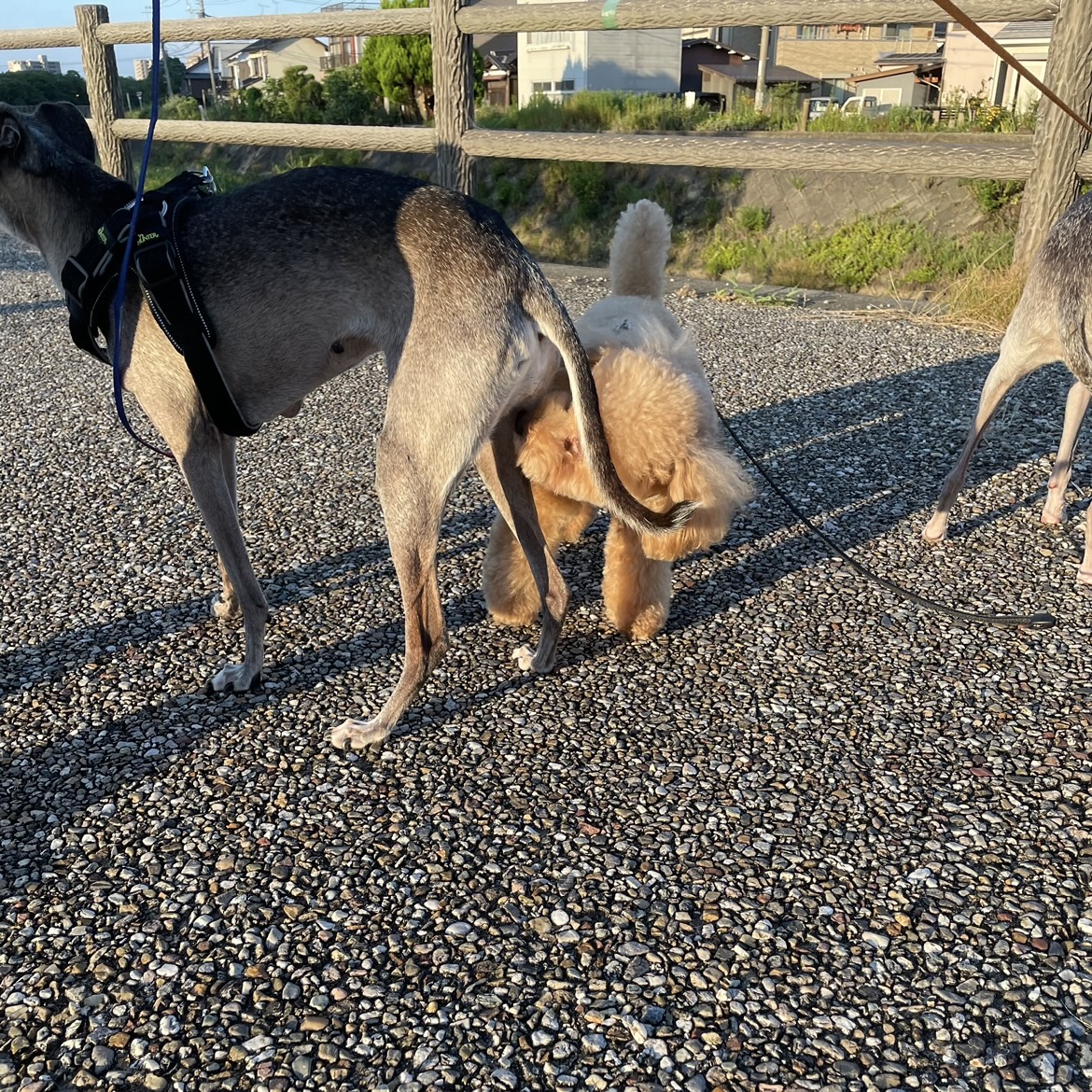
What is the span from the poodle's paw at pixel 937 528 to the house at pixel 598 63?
30.3 meters

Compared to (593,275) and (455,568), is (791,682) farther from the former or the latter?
(593,275)

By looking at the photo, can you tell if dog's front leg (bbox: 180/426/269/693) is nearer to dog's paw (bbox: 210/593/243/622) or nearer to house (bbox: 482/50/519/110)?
dog's paw (bbox: 210/593/243/622)

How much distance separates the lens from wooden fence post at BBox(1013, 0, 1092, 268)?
602cm

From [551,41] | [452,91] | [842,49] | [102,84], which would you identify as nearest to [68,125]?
[452,91]

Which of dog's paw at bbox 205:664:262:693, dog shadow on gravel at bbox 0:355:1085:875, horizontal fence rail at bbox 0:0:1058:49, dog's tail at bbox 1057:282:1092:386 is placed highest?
horizontal fence rail at bbox 0:0:1058:49

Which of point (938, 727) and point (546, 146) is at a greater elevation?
point (546, 146)

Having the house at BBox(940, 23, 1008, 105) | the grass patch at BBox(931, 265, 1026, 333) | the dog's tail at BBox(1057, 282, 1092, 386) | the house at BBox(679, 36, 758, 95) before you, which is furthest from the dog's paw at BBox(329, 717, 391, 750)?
the house at BBox(679, 36, 758, 95)

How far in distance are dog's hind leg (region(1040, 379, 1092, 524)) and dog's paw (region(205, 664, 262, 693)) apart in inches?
136

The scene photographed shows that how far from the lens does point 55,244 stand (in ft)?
9.91

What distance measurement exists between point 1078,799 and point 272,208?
2.86 meters

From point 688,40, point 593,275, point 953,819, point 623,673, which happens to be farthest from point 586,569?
point 688,40

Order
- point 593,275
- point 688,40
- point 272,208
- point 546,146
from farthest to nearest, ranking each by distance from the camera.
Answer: point 688,40 < point 593,275 < point 546,146 < point 272,208

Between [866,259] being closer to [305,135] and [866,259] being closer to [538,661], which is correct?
[305,135]

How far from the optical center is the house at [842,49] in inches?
1570
